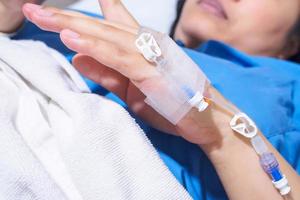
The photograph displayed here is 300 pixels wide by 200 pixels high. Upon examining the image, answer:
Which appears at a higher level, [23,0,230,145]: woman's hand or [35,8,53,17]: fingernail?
[35,8,53,17]: fingernail

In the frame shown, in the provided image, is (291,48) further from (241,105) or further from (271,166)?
(271,166)

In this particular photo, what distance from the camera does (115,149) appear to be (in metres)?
0.69

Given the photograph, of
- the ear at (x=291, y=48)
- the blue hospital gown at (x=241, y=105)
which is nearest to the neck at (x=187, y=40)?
the blue hospital gown at (x=241, y=105)

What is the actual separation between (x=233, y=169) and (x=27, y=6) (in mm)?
475

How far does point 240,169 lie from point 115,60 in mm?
304

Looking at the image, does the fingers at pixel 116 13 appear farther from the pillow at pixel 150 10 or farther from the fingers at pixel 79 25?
the pillow at pixel 150 10

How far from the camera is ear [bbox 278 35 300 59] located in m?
1.29

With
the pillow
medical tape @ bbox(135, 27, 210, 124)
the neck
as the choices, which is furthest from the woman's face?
medical tape @ bbox(135, 27, 210, 124)

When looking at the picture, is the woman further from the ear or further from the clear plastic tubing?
the ear

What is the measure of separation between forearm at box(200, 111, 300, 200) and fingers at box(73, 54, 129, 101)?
20cm

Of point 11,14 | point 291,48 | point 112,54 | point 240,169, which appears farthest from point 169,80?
point 291,48

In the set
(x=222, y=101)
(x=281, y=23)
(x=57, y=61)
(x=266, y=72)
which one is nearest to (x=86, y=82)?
(x=57, y=61)

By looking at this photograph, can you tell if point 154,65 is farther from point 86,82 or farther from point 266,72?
point 266,72

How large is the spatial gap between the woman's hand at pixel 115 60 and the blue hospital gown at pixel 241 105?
7 cm
